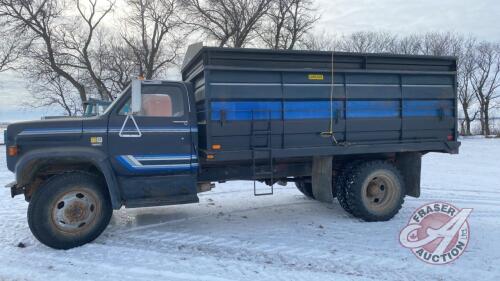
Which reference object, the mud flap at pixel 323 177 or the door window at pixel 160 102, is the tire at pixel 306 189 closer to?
the mud flap at pixel 323 177

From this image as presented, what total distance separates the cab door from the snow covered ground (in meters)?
0.75

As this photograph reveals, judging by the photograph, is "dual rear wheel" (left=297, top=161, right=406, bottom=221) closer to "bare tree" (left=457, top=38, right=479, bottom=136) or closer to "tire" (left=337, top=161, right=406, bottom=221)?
"tire" (left=337, top=161, right=406, bottom=221)

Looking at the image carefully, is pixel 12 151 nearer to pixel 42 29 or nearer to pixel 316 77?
pixel 316 77

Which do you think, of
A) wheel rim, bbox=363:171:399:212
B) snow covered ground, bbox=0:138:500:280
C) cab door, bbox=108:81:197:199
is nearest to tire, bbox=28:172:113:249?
snow covered ground, bbox=0:138:500:280

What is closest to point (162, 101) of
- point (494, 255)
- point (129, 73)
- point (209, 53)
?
point (209, 53)

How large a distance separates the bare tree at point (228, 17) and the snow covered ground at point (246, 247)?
706 inches

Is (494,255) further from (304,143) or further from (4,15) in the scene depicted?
(4,15)

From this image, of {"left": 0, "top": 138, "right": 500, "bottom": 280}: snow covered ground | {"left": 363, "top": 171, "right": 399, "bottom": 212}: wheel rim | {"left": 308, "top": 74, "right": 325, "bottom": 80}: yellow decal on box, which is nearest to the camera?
{"left": 0, "top": 138, "right": 500, "bottom": 280}: snow covered ground

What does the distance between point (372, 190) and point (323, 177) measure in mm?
860

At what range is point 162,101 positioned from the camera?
5770 millimetres

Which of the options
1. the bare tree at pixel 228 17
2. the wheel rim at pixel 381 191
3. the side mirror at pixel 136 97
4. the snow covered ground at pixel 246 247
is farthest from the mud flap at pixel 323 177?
the bare tree at pixel 228 17

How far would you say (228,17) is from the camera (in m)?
24.3

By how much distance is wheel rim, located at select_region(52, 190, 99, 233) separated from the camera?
5.26m

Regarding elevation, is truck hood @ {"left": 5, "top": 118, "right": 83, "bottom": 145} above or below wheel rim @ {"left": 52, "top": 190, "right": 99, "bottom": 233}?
above
